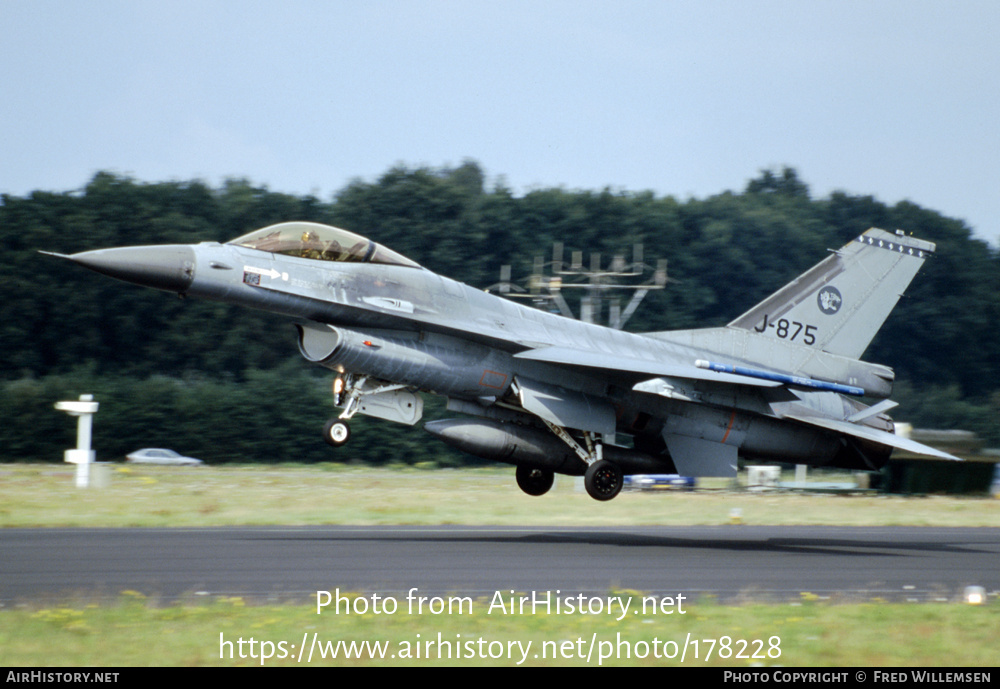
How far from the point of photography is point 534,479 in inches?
721

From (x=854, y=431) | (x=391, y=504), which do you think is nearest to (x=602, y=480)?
(x=854, y=431)

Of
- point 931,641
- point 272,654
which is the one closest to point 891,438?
point 931,641

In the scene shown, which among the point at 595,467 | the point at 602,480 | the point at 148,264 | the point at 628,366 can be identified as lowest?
the point at 602,480

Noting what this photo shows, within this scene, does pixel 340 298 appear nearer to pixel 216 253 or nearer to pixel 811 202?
pixel 216 253

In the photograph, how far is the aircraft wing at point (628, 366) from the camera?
15.7 metres

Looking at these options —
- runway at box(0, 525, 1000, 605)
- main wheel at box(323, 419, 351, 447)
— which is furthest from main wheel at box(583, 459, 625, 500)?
main wheel at box(323, 419, 351, 447)

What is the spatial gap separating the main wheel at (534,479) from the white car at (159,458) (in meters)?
25.4

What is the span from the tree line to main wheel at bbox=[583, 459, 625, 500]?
28.8 m

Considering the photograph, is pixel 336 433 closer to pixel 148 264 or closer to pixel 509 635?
pixel 148 264

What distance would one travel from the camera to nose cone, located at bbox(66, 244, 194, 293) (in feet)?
42.8

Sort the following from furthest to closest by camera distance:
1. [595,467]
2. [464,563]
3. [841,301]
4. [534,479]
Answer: [841,301], [534,479], [595,467], [464,563]

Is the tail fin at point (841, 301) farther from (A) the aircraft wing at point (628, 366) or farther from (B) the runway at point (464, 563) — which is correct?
(B) the runway at point (464, 563)

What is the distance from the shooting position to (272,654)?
7.89m

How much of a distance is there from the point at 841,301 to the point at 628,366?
16.7 ft
